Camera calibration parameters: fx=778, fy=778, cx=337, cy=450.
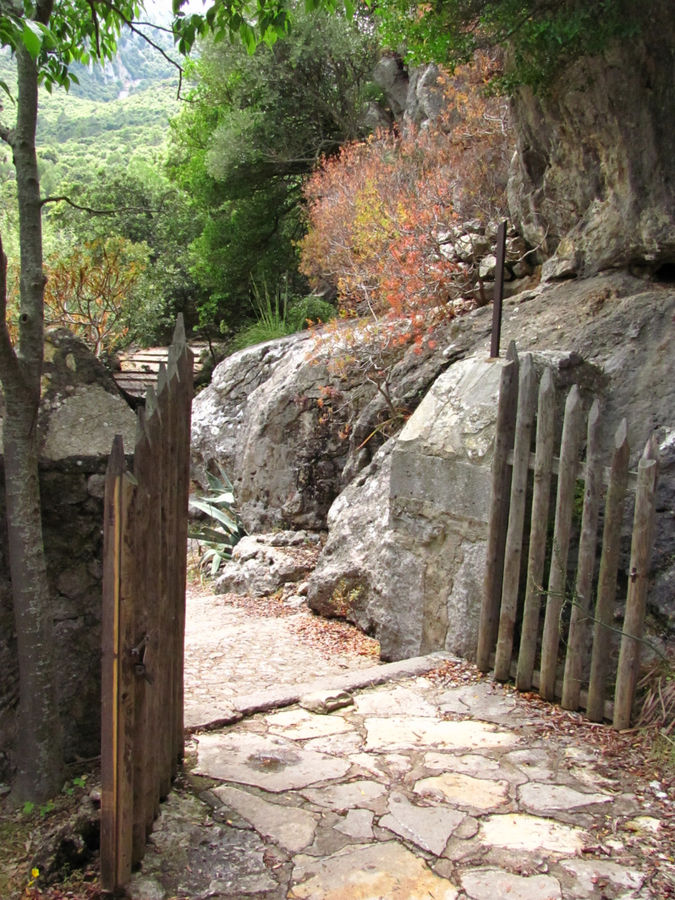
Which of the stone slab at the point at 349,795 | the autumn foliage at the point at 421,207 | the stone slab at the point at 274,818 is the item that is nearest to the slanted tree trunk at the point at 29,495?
the stone slab at the point at 274,818

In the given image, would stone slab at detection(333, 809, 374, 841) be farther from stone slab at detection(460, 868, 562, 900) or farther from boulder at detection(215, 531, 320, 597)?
boulder at detection(215, 531, 320, 597)

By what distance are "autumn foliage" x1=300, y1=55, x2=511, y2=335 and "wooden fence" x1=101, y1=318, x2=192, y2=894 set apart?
561 centimetres

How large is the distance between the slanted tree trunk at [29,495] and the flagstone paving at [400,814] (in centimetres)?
54

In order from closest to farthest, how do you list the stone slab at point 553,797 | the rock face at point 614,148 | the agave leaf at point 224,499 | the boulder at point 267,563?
the stone slab at point 553,797 < the rock face at point 614,148 < the boulder at point 267,563 < the agave leaf at point 224,499

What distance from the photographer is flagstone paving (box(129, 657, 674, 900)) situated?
2.48 meters

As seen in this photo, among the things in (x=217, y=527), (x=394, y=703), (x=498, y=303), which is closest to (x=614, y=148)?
(x=498, y=303)

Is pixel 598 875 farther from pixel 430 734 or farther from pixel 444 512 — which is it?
pixel 444 512

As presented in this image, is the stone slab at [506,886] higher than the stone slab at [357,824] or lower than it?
higher

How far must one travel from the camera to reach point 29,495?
2.79m

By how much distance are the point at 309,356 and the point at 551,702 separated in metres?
6.03

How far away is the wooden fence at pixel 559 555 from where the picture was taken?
3.59 metres

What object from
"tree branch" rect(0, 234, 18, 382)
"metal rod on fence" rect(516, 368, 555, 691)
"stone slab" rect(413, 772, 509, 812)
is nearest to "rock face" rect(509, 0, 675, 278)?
"metal rod on fence" rect(516, 368, 555, 691)

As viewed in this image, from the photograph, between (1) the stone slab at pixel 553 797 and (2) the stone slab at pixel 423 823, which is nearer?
(2) the stone slab at pixel 423 823

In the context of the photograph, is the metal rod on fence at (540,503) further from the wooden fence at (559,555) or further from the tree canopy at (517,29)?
the tree canopy at (517,29)
